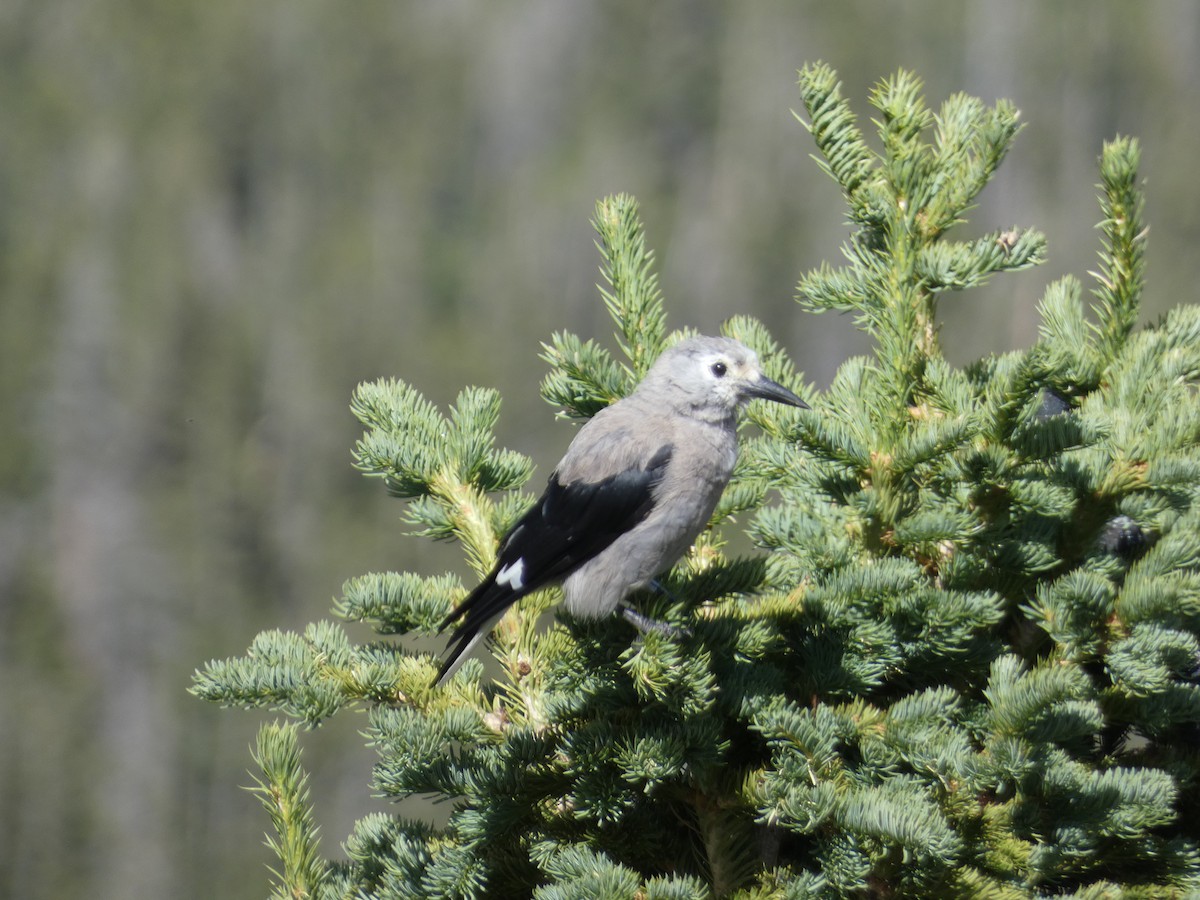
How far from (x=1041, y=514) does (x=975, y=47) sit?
119 ft

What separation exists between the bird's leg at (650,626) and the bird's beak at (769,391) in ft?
1.90

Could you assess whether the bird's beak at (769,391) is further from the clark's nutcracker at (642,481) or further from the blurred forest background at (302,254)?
the blurred forest background at (302,254)

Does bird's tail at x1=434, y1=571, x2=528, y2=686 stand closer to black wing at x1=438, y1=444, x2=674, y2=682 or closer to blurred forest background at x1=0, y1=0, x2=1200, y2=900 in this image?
black wing at x1=438, y1=444, x2=674, y2=682

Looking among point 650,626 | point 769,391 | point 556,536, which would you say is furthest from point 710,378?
point 650,626

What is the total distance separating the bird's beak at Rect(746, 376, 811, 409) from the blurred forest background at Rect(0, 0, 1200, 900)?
2686 cm

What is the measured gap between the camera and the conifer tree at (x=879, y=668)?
4.97ft

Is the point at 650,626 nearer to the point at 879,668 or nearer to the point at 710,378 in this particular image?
the point at 879,668

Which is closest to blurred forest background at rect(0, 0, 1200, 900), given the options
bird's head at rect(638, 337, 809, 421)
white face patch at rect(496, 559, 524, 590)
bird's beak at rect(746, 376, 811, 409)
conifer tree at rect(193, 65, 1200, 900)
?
bird's head at rect(638, 337, 809, 421)

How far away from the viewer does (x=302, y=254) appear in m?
41.0

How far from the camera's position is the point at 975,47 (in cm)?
3416

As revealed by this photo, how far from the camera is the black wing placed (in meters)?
1.95

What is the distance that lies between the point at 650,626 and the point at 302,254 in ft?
136

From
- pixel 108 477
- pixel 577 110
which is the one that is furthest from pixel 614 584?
pixel 577 110

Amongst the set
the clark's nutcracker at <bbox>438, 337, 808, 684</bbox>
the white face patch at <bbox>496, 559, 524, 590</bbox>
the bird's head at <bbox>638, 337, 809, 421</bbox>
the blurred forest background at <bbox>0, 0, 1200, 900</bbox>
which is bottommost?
the white face patch at <bbox>496, 559, 524, 590</bbox>
